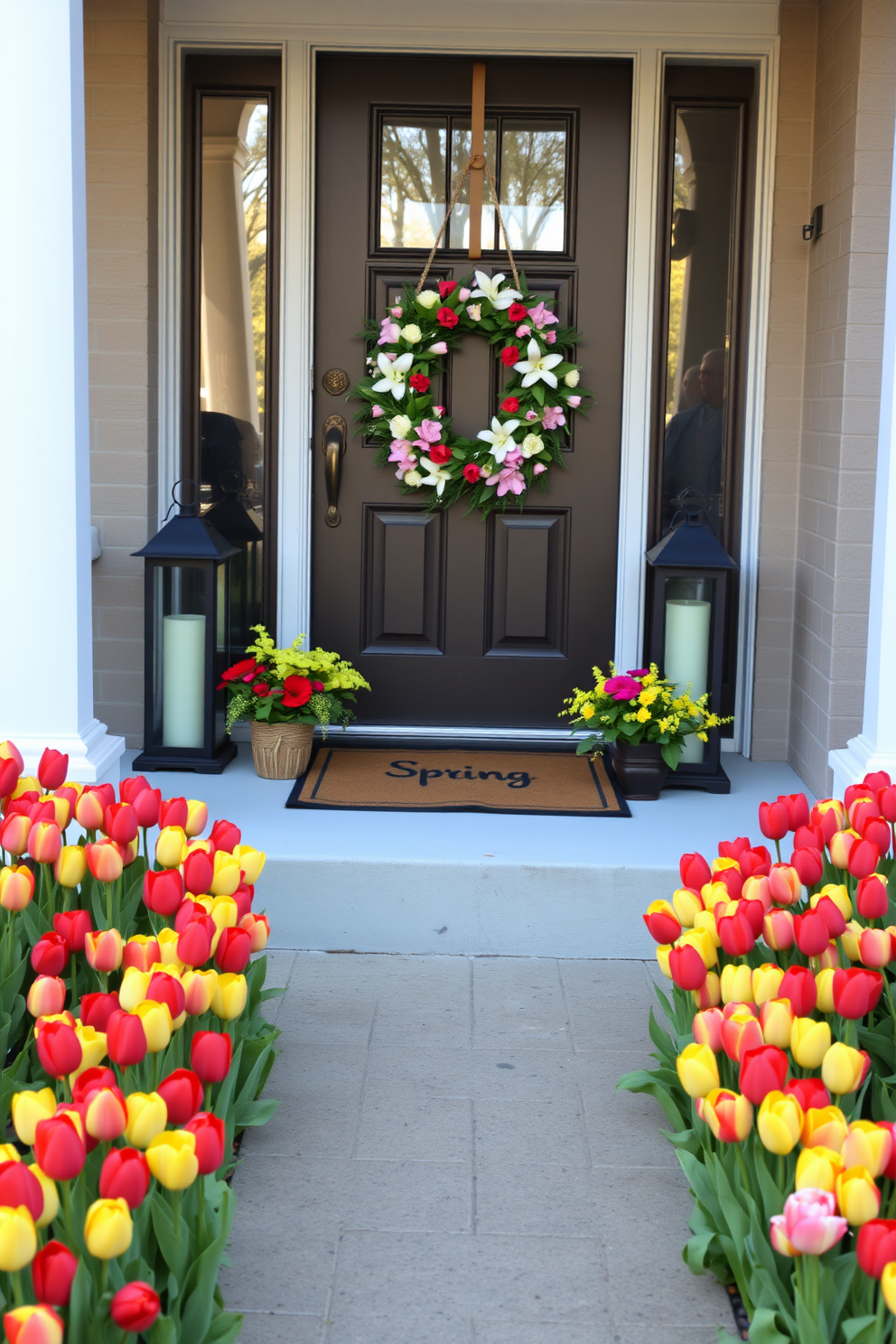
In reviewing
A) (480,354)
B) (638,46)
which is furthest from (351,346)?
(638,46)

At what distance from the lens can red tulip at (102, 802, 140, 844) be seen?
2158 mm

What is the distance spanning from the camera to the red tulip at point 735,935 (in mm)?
1883

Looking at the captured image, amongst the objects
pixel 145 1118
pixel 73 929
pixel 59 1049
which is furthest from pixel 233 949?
pixel 145 1118

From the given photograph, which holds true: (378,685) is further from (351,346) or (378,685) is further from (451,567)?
(351,346)

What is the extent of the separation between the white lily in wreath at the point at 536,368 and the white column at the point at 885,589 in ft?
4.14

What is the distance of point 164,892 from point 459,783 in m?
1.86

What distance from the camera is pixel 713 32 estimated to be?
398cm

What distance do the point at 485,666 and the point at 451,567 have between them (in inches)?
13.1

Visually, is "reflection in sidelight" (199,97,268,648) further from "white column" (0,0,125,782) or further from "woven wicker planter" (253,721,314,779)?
"white column" (0,0,125,782)

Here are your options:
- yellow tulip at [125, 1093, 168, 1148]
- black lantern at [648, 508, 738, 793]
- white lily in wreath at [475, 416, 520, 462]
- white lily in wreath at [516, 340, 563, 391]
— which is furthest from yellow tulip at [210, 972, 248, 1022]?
white lily in wreath at [516, 340, 563, 391]

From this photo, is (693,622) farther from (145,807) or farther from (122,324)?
(145,807)

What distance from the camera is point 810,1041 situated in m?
1.60

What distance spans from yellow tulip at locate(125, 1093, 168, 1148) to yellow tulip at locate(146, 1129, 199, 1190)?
0.02 meters

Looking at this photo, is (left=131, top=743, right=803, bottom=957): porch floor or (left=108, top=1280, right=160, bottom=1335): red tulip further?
(left=131, top=743, right=803, bottom=957): porch floor
